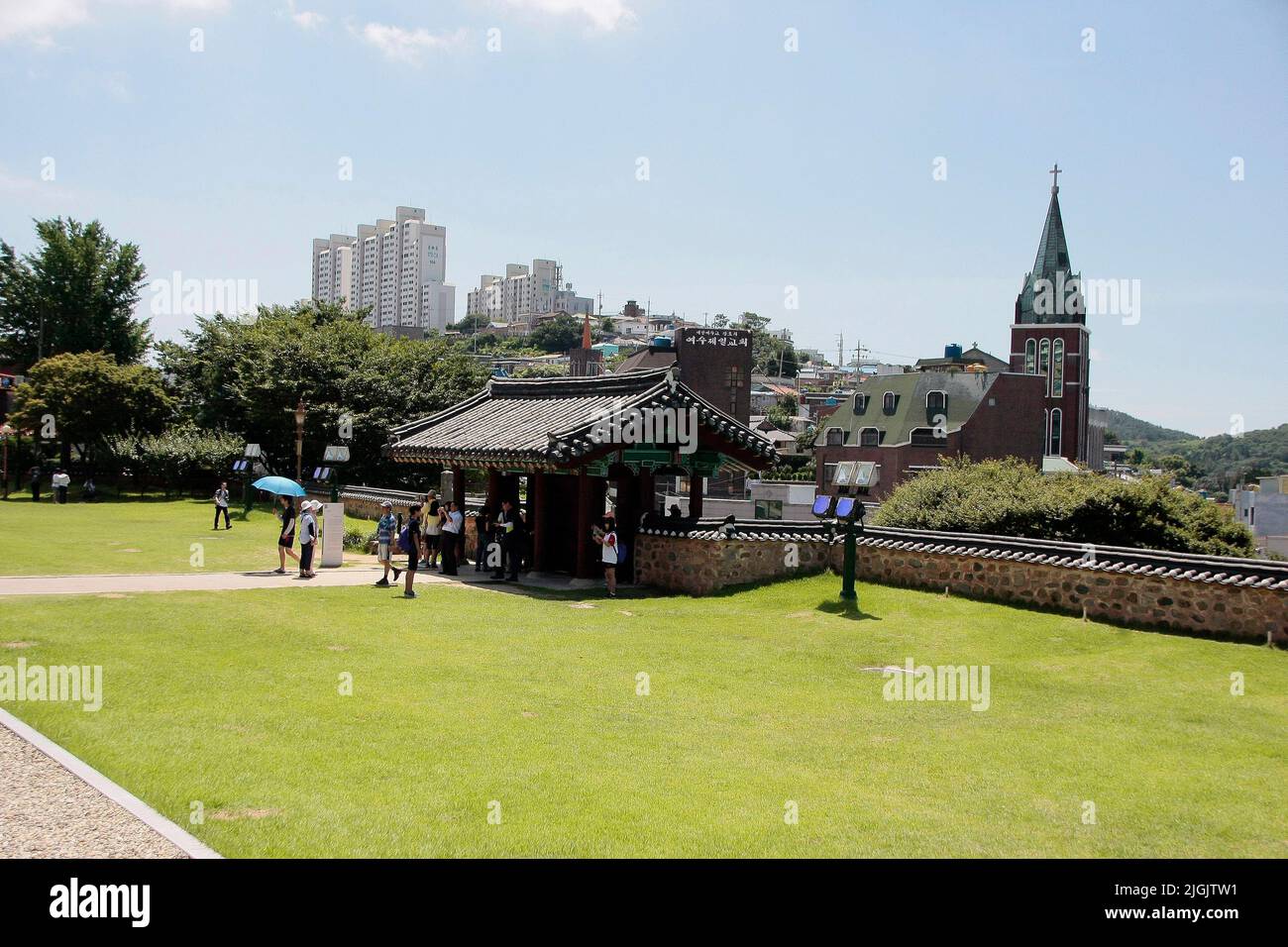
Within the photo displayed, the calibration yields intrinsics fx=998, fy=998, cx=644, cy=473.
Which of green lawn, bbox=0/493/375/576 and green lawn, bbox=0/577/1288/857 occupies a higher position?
green lawn, bbox=0/493/375/576

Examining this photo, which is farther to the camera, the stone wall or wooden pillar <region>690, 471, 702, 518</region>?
wooden pillar <region>690, 471, 702, 518</region>

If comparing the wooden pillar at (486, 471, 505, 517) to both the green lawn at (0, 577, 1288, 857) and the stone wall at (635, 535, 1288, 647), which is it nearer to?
the stone wall at (635, 535, 1288, 647)

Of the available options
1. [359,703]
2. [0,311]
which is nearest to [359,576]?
[359,703]

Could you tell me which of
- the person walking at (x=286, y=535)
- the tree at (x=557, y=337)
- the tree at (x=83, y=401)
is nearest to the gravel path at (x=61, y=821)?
the person walking at (x=286, y=535)

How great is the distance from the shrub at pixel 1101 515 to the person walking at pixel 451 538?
424 inches

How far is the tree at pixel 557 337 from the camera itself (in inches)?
7603

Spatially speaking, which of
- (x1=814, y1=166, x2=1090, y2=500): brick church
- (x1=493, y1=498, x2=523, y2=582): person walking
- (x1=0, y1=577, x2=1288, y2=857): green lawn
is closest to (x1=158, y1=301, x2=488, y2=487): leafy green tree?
(x1=493, y1=498, x2=523, y2=582): person walking

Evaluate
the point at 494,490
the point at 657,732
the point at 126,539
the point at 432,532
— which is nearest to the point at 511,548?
the point at 432,532

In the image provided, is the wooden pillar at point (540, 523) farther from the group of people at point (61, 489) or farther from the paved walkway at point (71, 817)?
the group of people at point (61, 489)

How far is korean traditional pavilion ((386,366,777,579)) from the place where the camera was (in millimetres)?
20375

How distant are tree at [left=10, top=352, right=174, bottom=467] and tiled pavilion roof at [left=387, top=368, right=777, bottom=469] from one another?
30.6m
